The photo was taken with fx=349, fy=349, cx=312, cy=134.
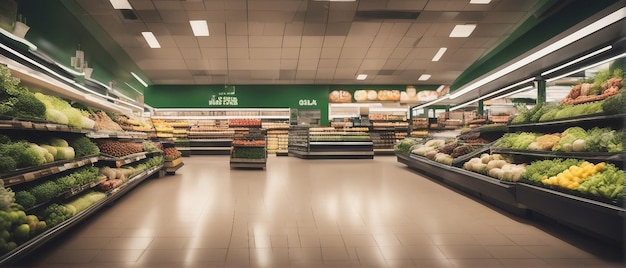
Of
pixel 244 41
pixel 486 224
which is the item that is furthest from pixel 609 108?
pixel 244 41

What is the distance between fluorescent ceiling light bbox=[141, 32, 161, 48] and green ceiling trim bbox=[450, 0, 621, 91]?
27.1 ft

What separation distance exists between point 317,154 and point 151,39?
20.2 ft

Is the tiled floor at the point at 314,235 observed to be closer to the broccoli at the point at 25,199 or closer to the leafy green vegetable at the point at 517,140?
the broccoli at the point at 25,199

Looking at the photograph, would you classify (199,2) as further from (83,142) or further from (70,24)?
(83,142)

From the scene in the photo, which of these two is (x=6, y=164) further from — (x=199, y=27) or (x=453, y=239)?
(x=199, y=27)

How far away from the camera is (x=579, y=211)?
2.79m

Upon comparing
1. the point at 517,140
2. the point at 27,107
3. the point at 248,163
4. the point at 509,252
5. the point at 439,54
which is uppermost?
the point at 439,54

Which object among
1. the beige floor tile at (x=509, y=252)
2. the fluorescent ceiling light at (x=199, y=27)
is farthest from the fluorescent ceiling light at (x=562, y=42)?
the fluorescent ceiling light at (x=199, y=27)

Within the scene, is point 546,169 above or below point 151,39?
below

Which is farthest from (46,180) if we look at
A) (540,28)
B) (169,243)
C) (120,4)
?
(540,28)

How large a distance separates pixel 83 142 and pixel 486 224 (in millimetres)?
4283

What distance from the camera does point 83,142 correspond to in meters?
3.81

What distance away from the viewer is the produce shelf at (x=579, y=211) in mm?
2484

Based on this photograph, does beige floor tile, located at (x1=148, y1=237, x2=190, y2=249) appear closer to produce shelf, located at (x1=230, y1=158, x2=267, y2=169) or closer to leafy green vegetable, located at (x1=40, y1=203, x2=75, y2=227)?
leafy green vegetable, located at (x1=40, y1=203, x2=75, y2=227)
